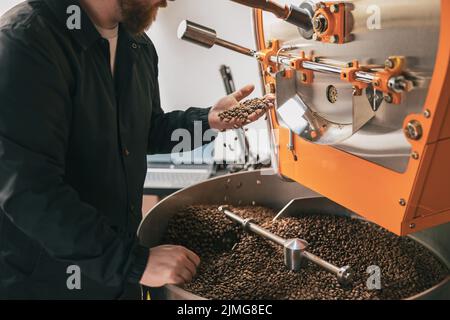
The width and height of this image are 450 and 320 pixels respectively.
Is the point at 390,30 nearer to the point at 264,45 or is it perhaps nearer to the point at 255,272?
the point at 264,45

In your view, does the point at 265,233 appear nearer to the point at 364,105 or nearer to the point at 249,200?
the point at 249,200

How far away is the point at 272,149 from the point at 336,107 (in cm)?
28

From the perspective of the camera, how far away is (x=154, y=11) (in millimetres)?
1243

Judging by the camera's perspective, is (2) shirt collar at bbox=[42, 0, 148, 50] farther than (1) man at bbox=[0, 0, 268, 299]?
Yes

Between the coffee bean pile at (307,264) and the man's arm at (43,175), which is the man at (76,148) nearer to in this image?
the man's arm at (43,175)

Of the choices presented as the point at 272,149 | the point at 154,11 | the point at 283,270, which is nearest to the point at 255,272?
the point at 283,270

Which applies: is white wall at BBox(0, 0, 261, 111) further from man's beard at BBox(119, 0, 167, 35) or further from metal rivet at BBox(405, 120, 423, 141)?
metal rivet at BBox(405, 120, 423, 141)

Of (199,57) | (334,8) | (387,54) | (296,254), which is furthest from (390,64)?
(199,57)

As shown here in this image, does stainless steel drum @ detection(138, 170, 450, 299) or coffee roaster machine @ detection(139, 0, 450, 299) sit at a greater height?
coffee roaster machine @ detection(139, 0, 450, 299)

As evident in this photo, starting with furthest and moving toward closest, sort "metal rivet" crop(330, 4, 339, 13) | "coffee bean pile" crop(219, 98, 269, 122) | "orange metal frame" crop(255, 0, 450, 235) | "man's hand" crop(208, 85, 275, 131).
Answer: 1. "man's hand" crop(208, 85, 275, 131)
2. "coffee bean pile" crop(219, 98, 269, 122)
3. "metal rivet" crop(330, 4, 339, 13)
4. "orange metal frame" crop(255, 0, 450, 235)

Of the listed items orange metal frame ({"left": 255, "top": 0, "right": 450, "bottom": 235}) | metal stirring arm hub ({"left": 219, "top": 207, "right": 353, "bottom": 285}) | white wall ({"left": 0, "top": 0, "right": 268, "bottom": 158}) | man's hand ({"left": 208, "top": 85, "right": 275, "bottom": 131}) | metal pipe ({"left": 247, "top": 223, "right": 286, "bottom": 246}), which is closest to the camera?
orange metal frame ({"left": 255, "top": 0, "right": 450, "bottom": 235})

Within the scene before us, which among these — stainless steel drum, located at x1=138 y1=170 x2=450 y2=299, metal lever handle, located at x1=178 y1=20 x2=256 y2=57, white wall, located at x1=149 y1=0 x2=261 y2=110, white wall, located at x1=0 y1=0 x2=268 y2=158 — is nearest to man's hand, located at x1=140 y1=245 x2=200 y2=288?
stainless steel drum, located at x1=138 y1=170 x2=450 y2=299

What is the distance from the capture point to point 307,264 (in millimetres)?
1093

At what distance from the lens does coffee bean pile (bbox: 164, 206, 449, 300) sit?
3.36 ft
